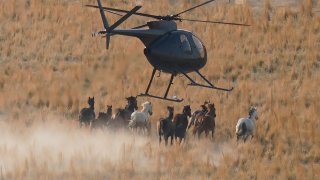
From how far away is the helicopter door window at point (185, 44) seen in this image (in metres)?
19.7

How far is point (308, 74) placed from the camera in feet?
95.6

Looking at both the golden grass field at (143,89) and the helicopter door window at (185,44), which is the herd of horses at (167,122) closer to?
the golden grass field at (143,89)

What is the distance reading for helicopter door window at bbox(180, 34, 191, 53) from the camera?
64.7 feet

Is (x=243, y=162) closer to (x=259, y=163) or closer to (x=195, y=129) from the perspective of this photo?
(x=259, y=163)

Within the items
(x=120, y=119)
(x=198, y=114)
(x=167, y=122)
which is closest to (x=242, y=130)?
(x=198, y=114)

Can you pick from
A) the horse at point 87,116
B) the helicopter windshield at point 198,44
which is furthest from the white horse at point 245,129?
the horse at point 87,116

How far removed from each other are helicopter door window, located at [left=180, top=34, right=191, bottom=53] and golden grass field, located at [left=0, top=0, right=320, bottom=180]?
99.6 inches

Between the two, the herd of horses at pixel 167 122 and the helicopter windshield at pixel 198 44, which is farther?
the herd of horses at pixel 167 122

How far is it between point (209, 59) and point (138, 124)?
946 cm

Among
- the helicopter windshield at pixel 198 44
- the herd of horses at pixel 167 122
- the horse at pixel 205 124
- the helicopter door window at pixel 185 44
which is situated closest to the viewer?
the helicopter door window at pixel 185 44

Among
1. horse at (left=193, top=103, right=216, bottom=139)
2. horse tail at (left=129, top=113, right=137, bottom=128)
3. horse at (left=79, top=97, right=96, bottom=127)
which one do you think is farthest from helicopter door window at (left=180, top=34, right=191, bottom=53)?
horse at (left=79, top=97, right=96, bottom=127)

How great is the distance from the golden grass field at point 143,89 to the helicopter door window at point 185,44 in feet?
8.30

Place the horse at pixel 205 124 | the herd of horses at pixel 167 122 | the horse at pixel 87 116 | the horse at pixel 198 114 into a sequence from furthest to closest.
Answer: the horse at pixel 87 116 < the horse at pixel 198 114 < the horse at pixel 205 124 < the herd of horses at pixel 167 122

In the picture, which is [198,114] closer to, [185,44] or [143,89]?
[185,44]
